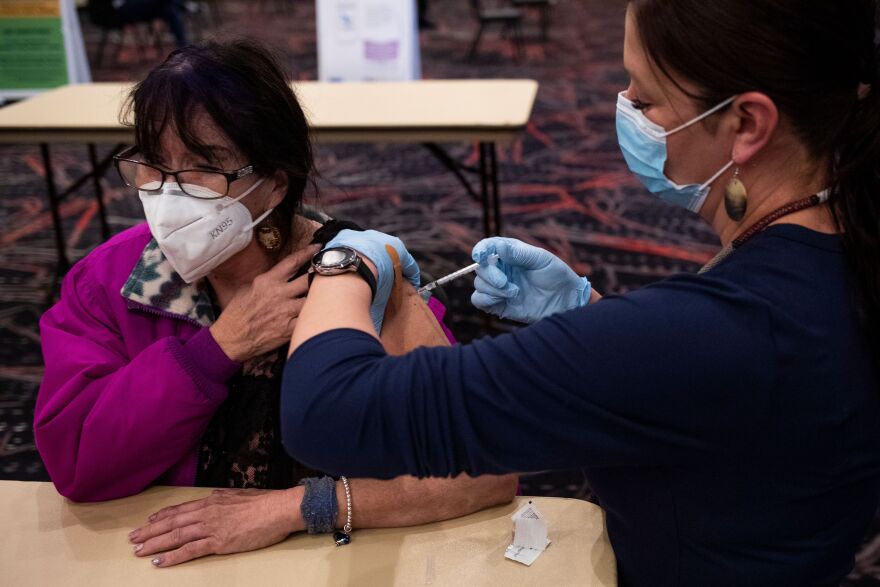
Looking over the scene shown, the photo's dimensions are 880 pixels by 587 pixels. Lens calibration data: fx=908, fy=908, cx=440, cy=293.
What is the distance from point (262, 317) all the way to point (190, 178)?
0.27m

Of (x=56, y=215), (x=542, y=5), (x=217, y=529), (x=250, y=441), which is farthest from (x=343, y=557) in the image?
(x=542, y=5)

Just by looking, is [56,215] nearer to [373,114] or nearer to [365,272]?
[373,114]

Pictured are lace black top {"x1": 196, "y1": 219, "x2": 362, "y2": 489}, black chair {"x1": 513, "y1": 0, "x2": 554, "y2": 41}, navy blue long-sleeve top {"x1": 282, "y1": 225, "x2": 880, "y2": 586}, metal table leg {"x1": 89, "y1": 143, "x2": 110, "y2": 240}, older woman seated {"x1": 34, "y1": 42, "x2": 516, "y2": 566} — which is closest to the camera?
navy blue long-sleeve top {"x1": 282, "y1": 225, "x2": 880, "y2": 586}

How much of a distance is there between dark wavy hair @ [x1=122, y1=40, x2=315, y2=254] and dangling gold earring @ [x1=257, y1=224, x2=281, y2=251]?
0.36 feet

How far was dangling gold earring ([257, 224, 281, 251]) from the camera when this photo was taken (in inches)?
64.3

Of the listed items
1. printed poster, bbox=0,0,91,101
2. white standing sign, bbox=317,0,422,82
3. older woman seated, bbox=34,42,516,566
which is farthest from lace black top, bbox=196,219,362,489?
printed poster, bbox=0,0,91,101

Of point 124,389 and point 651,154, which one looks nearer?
point 651,154

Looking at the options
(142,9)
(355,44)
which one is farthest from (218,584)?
(142,9)

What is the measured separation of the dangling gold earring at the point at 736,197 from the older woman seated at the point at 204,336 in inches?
20.8

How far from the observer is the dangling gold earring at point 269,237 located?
1633 mm

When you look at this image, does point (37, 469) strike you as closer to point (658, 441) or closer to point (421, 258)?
point (421, 258)

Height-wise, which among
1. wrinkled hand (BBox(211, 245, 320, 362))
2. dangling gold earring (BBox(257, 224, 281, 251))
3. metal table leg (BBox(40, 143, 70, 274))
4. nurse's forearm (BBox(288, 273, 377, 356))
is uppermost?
nurse's forearm (BBox(288, 273, 377, 356))

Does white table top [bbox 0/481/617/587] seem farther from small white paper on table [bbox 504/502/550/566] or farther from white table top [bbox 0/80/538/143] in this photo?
white table top [bbox 0/80/538/143]

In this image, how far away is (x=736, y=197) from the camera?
1.03 metres
